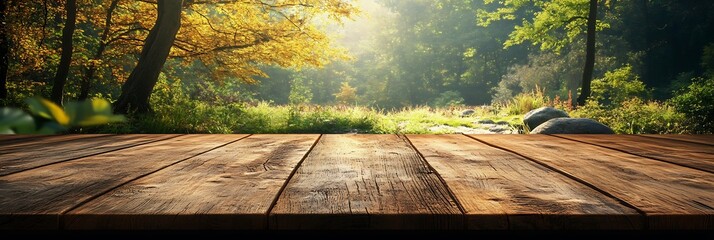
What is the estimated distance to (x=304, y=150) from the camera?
2.24 meters

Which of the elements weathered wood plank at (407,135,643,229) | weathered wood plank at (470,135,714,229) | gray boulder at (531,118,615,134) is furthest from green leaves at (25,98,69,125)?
gray boulder at (531,118,615,134)

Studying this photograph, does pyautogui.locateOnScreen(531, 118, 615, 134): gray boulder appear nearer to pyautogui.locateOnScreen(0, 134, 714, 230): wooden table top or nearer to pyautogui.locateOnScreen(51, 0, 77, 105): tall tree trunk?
pyautogui.locateOnScreen(0, 134, 714, 230): wooden table top

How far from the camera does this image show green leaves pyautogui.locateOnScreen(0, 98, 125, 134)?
522 mm

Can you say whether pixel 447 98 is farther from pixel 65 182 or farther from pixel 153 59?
pixel 65 182

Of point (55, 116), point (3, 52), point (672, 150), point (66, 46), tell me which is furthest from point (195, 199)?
point (66, 46)

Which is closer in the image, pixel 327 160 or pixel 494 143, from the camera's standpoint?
pixel 327 160

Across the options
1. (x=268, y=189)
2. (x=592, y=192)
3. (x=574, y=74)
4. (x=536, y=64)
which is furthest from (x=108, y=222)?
(x=536, y=64)

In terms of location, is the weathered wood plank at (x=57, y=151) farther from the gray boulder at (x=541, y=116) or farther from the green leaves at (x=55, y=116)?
the gray boulder at (x=541, y=116)

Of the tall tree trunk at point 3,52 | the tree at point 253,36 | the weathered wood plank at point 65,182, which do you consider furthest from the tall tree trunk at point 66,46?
the weathered wood plank at point 65,182

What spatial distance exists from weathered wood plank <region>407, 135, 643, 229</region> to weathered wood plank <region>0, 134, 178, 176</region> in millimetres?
1271

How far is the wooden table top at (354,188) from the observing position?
1029mm

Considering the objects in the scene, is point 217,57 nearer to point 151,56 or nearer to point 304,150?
point 151,56

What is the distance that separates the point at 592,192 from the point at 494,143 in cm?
135

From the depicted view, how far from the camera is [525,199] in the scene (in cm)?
118
